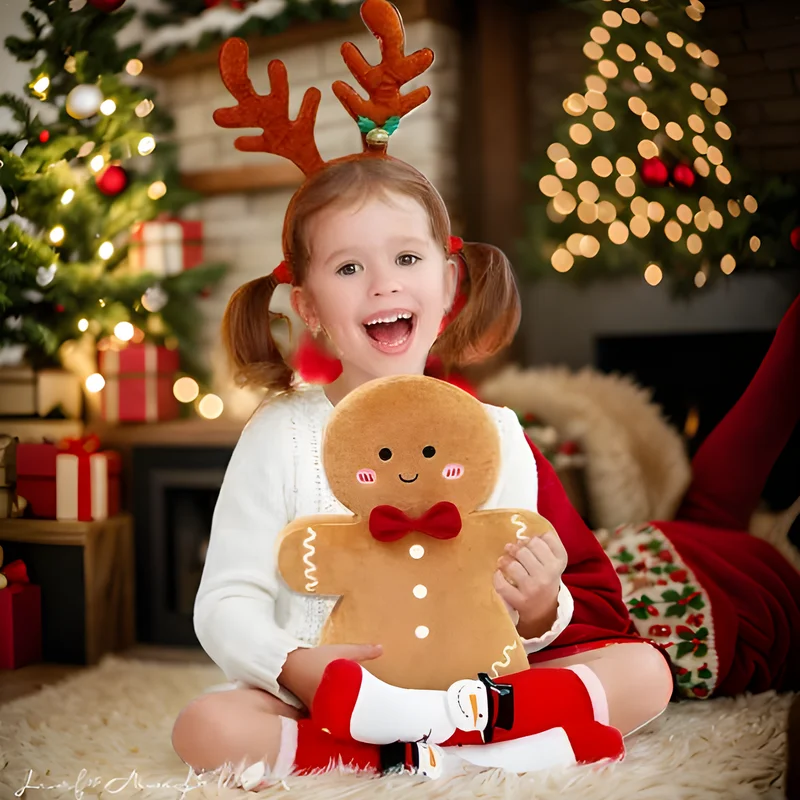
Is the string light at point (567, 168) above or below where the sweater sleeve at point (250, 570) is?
above

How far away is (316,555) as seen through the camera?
Answer: 2.48 feet

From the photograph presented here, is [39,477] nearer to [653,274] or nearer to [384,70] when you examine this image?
[384,70]

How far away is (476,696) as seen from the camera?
74 cm

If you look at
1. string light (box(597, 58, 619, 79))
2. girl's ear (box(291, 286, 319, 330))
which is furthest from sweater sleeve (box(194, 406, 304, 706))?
string light (box(597, 58, 619, 79))

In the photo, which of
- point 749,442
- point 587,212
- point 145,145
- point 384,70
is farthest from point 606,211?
point 145,145

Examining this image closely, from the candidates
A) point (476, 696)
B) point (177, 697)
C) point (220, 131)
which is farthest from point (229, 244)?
point (476, 696)

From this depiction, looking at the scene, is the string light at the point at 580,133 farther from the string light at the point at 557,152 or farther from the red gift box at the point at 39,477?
the red gift box at the point at 39,477

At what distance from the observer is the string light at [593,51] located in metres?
1.20

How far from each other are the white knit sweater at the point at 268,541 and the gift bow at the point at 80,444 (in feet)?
1.06

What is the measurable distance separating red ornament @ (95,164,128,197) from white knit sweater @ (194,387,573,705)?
1.69 feet

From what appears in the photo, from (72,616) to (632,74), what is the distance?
1.00 metres

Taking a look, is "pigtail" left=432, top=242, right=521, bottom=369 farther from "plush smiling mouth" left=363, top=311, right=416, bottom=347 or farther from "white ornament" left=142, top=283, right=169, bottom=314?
"white ornament" left=142, top=283, right=169, bottom=314

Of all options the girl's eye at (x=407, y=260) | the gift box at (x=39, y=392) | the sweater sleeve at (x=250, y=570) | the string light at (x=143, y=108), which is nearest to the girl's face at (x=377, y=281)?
the girl's eye at (x=407, y=260)

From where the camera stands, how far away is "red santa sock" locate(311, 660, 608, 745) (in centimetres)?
73
